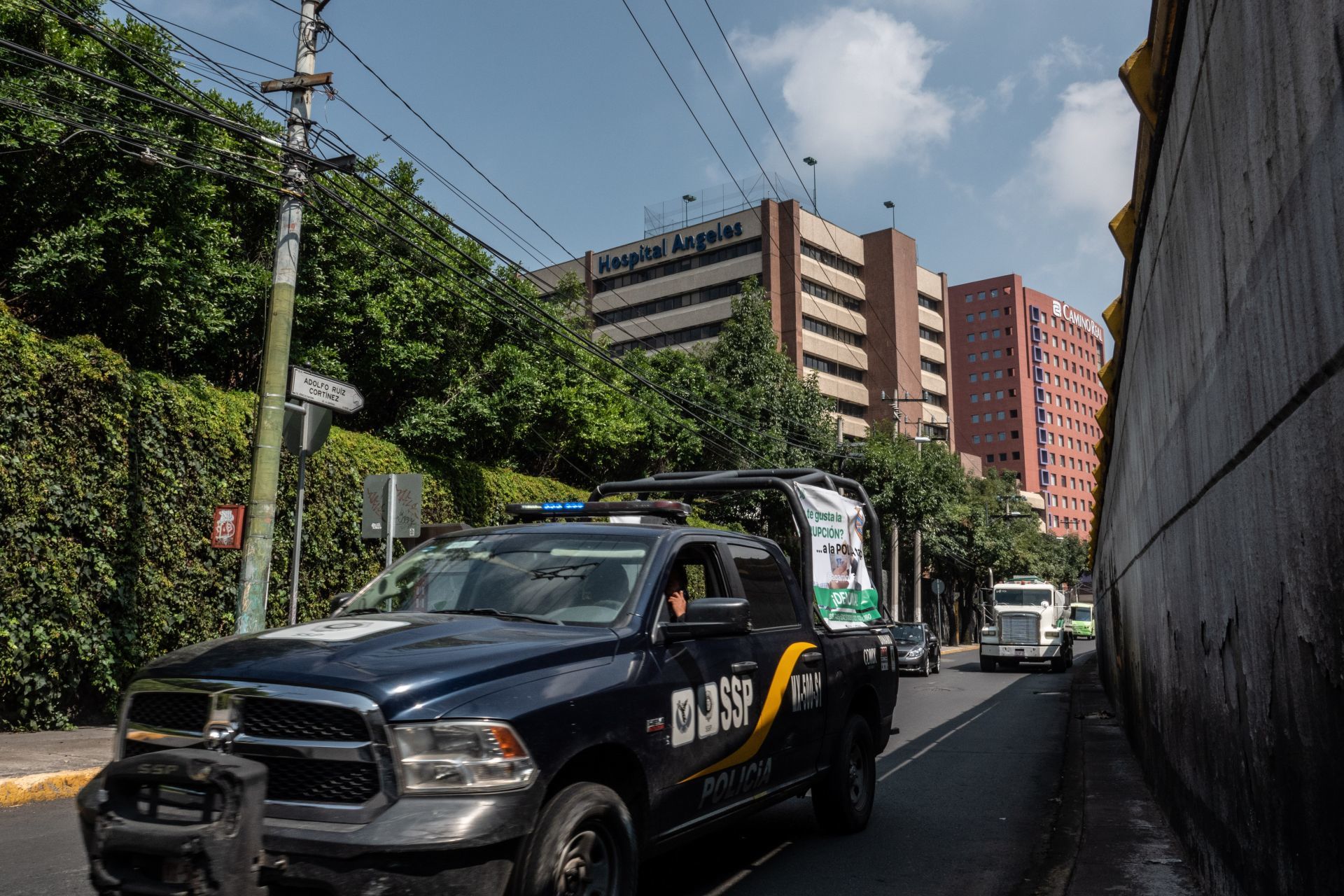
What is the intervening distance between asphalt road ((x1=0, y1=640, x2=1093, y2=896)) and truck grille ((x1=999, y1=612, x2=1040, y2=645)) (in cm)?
2095

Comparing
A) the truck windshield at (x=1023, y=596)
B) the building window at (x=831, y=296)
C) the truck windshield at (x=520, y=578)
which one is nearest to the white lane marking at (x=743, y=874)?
the truck windshield at (x=520, y=578)

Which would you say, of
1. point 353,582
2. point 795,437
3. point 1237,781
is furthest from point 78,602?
point 795,437

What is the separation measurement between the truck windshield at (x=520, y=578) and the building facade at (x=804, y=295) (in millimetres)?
58932

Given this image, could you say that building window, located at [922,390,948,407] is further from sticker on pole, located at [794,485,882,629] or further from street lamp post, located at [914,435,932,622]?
sticker on pole, located at [794,485,882,629]

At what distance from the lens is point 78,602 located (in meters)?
9.98

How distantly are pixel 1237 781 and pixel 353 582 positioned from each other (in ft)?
41.1

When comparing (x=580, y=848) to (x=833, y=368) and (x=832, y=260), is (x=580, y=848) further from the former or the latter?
(x=832, y=260)

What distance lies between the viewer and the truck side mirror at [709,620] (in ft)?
14.6

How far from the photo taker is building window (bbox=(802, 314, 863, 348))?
67119mm

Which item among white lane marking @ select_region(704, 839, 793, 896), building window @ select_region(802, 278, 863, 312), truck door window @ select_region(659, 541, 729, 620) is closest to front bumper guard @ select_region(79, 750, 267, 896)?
truck door window @ select_region(659, 541, 729, 620)

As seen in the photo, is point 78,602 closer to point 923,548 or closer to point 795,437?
point 795,437

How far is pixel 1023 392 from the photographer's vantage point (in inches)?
4808

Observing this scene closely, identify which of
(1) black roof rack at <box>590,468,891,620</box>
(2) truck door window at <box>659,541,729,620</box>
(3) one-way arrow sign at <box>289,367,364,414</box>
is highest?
(3) one-way arrow sign at <box>289,367,364,414</box>

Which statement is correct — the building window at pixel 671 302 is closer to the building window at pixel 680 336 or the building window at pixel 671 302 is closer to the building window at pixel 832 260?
the building window at pixel 680 336
